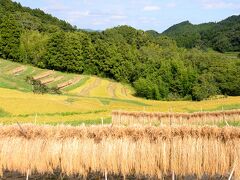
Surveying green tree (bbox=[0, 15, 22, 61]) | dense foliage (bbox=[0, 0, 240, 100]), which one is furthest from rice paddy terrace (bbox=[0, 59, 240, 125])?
green tree (bbox=[0, 15, 22, 61])

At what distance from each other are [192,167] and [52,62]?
11359cm

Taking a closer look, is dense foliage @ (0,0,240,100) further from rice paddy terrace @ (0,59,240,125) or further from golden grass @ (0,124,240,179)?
golden grass @ (0,124,240,179)

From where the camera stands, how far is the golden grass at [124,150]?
54.4 ft

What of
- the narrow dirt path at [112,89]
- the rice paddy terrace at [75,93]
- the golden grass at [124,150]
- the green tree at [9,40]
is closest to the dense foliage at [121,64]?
the green tree at [9,40]

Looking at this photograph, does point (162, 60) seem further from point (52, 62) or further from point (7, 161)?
point (7, 161)

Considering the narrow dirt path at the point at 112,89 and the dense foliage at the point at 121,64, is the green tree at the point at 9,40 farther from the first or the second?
the narrow dirt path at the point at 112,89

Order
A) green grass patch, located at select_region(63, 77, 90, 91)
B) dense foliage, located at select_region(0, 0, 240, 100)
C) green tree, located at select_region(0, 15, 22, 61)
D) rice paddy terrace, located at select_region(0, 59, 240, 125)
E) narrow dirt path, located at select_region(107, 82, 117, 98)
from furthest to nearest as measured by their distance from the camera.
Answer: dense foliage, located at select_region(0, 0, 240, 100), green tree, located at select_region(0, 15, 22, 61), narrow dirt path, located at select_region(107, 82, 117, 98), green grass patch, located at select_region(63, 77, 90, 91), rice paddy terrace, located at select_region(0, 59, 240, 125)

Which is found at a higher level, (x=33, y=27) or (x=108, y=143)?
(x=33, y=27)

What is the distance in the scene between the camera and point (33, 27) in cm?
16175

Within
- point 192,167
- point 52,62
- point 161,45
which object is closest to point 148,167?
point 192,167

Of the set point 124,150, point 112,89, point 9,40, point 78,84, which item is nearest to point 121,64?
point 112,89

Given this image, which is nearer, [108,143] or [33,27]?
[108,143]

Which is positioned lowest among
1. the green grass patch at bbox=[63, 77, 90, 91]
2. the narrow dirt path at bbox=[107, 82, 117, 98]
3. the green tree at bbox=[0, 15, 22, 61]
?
the narrow dirt path at bbox=[107, 82, 117, 98]

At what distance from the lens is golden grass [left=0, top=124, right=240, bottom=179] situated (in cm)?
1658
